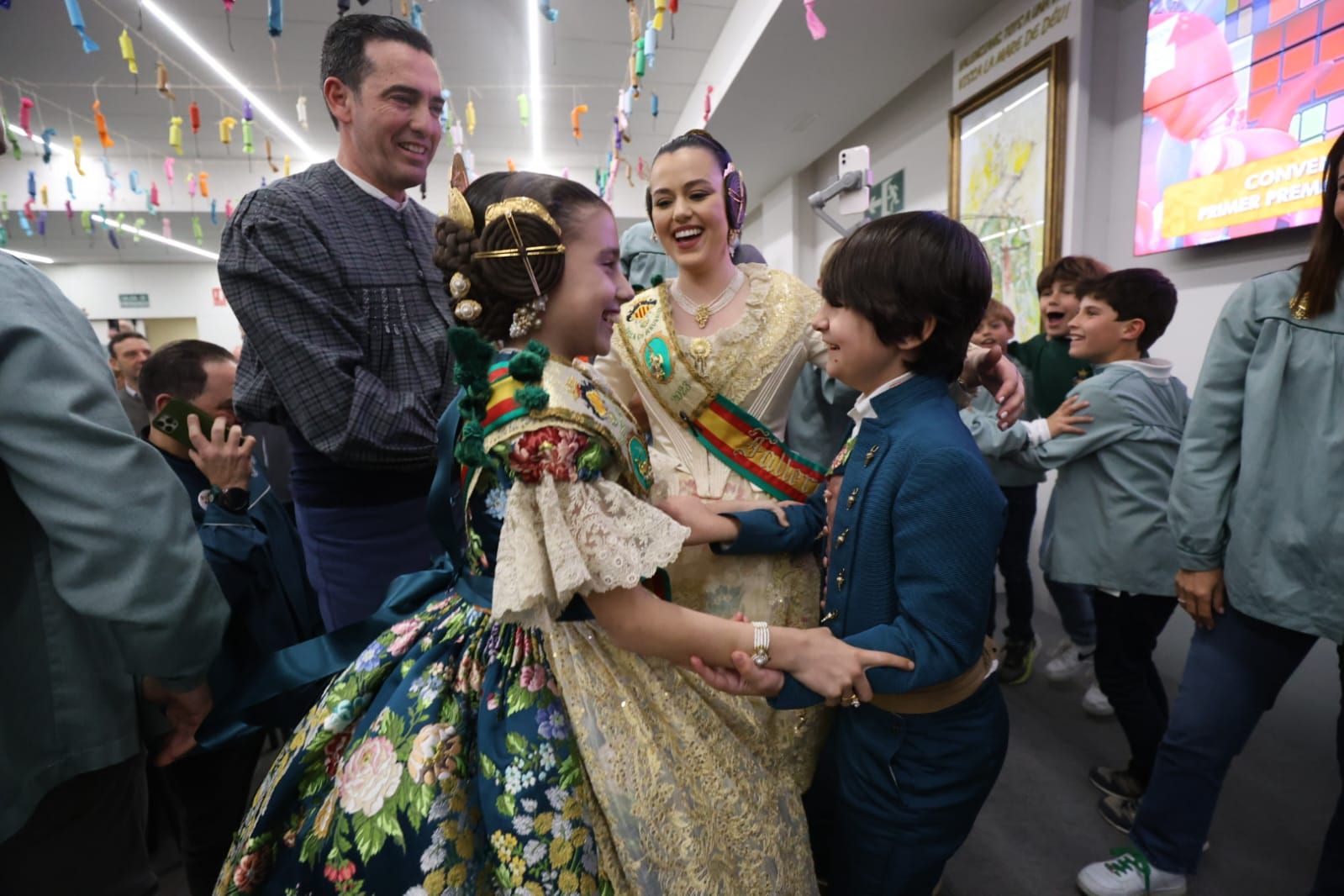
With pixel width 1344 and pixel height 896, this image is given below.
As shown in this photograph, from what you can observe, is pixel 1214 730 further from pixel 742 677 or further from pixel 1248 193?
pixel 1248 193

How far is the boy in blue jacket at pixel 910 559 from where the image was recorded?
2.71ft

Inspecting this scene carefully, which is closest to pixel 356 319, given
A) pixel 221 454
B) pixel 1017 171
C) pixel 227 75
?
pixel 221 454

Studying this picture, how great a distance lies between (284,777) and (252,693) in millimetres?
207

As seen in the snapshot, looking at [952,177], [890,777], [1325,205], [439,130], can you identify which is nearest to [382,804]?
[890,777]

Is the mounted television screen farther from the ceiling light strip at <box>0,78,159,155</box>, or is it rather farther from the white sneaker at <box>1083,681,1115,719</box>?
the ceiling light strip at <box>0,78,159,155</box>

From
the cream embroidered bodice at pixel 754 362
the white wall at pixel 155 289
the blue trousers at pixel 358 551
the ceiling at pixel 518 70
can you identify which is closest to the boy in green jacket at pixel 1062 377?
the cream embroidered bodice at pixel 754 362

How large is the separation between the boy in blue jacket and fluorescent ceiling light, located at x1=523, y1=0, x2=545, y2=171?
3.83 meters

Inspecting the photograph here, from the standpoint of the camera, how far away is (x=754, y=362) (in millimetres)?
1183

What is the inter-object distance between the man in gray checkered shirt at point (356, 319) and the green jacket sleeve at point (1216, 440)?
1.45 metres

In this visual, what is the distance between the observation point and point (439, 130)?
131cm

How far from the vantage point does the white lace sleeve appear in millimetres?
715

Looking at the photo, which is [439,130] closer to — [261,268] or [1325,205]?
[261,268]

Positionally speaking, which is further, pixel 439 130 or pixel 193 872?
pixel 439 130

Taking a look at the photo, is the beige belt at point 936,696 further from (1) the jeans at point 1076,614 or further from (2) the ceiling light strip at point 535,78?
(2) the ceiling light strip at point 535,78
